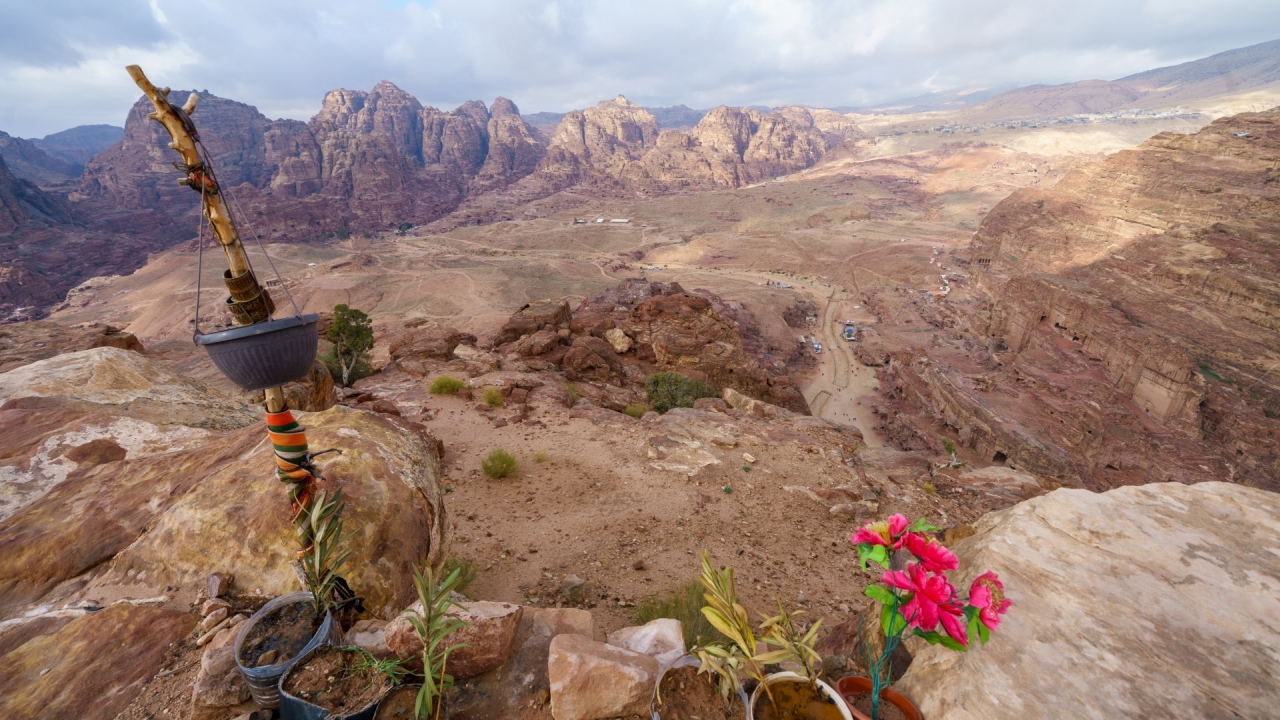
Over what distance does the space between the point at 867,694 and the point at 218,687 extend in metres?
Result: 3.31

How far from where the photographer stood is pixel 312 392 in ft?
31.4

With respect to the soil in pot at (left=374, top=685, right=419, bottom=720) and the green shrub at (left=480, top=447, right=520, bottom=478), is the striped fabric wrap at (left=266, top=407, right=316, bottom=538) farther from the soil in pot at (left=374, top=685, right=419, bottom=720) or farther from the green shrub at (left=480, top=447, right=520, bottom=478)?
the green shrub at (left=480, top=447, right=520, bottom=478)

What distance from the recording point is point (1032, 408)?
20.3 meters

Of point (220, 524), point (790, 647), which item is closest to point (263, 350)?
point (220, 524)

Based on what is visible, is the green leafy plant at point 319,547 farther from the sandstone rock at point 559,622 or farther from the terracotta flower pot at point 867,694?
the terracotta flower pot at point 867,694

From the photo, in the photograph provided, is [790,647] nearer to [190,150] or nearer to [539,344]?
[190,150]

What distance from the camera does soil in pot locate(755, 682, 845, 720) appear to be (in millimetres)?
2135

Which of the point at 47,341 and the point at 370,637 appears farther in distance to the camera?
the point at 47,341

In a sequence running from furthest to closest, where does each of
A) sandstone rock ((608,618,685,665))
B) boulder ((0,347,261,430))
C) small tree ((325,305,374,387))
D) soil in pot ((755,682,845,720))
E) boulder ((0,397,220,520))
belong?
1. small tree ((325,305,374,387))
2. boulder ((0,347,261,430))
3. boulder ((0,397,220,520))
4. sandstone rock ((608,618,685,665))
5. soil in pot ((755,682,845,720))

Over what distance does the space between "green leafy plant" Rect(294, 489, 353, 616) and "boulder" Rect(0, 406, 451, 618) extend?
36cm

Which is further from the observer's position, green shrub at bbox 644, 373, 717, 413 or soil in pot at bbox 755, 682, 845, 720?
green shrub at bbox 644, 373, 717, 413

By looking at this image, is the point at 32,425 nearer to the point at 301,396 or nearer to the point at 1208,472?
the point at 301,396

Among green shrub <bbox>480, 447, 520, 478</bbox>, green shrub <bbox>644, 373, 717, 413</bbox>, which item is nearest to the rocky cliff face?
green shrub <bbox>644, 373, 717, 413</bbox>

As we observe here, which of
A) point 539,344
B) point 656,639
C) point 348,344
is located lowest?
point 539,344
